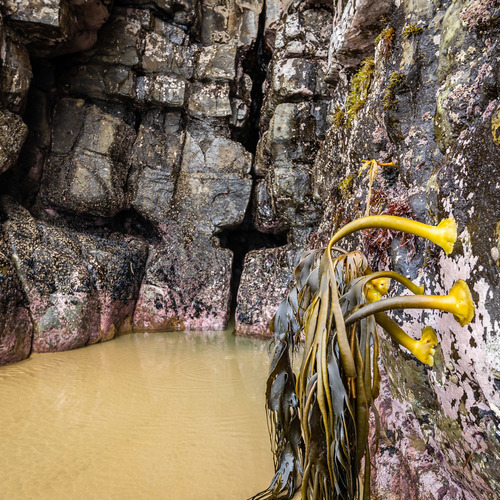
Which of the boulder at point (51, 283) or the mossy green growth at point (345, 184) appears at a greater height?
the mossy green growth at point (345, 184)

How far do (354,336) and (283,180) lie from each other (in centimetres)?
549

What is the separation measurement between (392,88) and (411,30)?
1.09 feet

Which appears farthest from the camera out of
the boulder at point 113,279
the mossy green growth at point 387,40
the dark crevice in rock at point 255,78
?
the dark crevice in rock at point 255,78

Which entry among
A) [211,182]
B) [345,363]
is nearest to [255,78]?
[211,182]

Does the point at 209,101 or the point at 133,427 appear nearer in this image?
the point at 133,427

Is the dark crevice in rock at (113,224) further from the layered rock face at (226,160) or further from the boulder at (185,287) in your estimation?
the boulder at (185,287)

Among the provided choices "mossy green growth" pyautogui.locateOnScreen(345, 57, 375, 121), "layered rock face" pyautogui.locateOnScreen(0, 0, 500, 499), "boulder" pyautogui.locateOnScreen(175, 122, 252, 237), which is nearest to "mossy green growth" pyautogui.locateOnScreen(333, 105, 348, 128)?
"layered rock face" pyautogui.locateOnScreen(0, 0, 500, 499)

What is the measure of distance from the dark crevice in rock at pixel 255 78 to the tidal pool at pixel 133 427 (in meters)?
4.85

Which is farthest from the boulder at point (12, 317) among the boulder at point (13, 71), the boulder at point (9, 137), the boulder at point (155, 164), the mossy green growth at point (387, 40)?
the mossy green growth at point (387, 40)

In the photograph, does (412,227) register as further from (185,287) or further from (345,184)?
(185,287)

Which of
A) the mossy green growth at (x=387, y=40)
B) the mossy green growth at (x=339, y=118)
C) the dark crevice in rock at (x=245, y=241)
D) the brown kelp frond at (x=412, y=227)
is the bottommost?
the brown kelp frond at (x=412, y=227)

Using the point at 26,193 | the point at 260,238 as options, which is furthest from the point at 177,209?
the point at 26,193

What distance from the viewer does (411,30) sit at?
2.25 meters

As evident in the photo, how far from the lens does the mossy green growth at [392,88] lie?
7.55 ft
